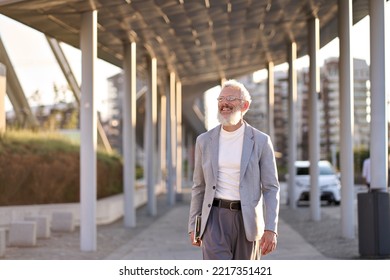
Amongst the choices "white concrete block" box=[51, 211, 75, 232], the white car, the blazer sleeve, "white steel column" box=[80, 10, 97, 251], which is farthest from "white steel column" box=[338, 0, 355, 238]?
the white car

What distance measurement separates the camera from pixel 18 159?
16.6 m

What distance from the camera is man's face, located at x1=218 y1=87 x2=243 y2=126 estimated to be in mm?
5043

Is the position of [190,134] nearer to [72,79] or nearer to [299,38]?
[72,79]

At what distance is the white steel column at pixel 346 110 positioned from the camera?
42.8ft

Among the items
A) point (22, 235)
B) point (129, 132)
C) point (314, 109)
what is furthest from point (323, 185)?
point (22, 235)

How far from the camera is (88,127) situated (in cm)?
1222

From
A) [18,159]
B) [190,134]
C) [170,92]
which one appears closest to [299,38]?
[170,92]

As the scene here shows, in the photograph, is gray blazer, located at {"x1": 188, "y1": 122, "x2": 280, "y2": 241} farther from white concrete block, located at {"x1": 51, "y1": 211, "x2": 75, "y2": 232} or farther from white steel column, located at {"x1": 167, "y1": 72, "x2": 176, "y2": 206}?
white steel column, located at {"x1": 167, "y1": 72, "x2": 176, "y2": 206}

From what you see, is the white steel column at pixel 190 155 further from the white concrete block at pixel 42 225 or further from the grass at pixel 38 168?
the white concrete block at pixel 42 225

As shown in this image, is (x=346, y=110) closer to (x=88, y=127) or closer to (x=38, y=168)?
(x=88, y=127)

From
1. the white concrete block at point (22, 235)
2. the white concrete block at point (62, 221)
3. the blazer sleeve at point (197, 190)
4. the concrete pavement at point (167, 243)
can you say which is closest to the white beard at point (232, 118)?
the blazer sleeve at point (197, 190)
